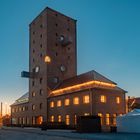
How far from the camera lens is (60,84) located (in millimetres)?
59125

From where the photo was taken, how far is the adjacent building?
156 ft

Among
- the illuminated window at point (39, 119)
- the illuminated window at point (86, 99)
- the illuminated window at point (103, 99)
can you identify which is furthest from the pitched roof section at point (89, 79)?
the illuminated window at point (39, 119)

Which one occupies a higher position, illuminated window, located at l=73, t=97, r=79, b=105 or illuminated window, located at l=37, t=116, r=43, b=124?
illuminated window, located at l=73, t=97, r=79, b=105

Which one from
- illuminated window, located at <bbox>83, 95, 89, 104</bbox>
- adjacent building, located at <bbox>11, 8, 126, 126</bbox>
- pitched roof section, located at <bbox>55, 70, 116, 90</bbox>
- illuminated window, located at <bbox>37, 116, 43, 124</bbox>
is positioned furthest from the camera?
illuminated window, located at <bbox>37, 116, 43, 124</bbox>

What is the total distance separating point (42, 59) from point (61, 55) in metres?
4.96

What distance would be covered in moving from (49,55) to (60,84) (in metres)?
7.60

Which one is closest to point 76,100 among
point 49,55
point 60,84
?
point 60,84

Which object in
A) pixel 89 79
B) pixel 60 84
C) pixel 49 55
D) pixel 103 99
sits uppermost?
pixel 49 55

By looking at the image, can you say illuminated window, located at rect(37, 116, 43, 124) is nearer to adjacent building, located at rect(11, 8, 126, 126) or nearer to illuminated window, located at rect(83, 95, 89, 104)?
adjacent building, located at rect(11, 8, 126, 126)

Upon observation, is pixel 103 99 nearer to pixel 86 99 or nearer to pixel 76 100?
pixel 86 99

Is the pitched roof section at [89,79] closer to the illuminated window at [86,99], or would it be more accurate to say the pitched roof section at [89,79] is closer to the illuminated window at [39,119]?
the illuminated window at [86,99]

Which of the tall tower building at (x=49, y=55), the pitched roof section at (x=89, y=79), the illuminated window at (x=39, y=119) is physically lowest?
the illuminated window at (x=39, y=119)

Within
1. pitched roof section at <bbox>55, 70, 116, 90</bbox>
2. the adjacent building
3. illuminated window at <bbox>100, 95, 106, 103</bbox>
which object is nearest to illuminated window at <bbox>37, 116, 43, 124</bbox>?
the adjacent building

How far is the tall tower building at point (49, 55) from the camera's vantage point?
Result: 59.4m
